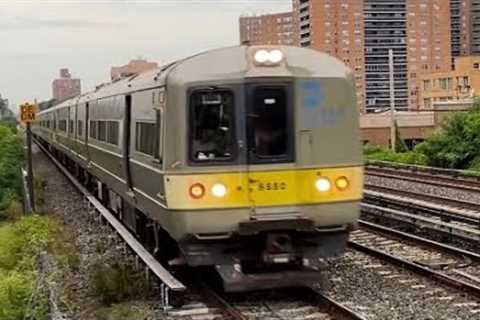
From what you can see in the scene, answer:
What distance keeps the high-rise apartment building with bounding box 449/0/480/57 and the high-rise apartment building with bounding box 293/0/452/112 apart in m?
28.2

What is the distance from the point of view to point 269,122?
8867 mm

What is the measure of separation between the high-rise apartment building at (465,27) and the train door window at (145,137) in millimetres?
122925

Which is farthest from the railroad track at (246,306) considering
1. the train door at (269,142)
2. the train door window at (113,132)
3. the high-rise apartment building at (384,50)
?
the high-rise apartment building at (384,50)

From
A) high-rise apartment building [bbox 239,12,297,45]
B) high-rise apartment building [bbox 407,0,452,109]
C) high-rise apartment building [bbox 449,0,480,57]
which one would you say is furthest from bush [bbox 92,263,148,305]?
high-rise apartment building [bbox 449,0,480,57]

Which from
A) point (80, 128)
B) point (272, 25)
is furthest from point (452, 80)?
point (80, 128)

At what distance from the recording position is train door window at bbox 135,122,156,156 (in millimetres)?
9867

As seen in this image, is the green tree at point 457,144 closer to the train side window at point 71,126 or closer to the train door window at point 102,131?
the train side window at point 71,126

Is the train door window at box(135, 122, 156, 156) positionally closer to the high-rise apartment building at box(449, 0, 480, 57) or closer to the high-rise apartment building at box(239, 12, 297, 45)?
the high-rise apartment building at box(239, 12, 297, 45)

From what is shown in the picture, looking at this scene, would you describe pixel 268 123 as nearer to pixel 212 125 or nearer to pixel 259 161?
pixel 259 161

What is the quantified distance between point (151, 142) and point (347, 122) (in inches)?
94.8

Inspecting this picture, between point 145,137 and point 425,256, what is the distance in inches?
172

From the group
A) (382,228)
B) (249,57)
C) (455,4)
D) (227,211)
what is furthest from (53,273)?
(455,4)

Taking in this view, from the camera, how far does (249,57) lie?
8969 millimetres

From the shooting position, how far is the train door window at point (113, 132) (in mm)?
13675
